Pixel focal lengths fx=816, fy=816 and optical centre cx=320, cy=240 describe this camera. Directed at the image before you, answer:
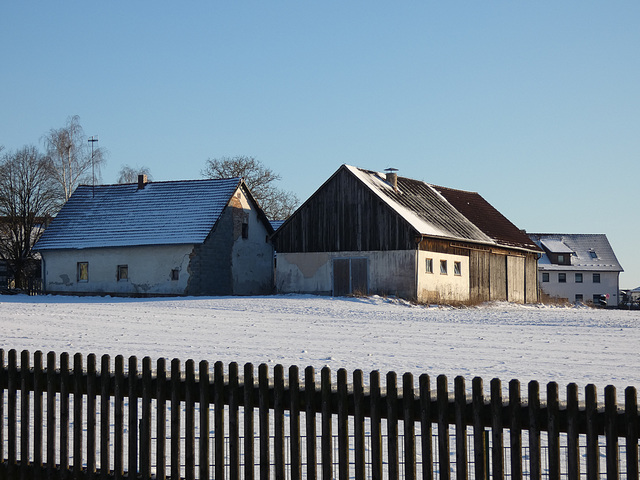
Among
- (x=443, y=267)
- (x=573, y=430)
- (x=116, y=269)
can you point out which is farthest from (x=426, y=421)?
(x=116, y=269)

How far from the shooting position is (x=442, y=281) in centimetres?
3816

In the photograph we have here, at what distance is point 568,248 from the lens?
8294cm

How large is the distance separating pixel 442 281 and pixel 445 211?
596cm

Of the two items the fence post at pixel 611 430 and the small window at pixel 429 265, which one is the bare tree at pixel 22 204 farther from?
the fence post at pixel 611 430

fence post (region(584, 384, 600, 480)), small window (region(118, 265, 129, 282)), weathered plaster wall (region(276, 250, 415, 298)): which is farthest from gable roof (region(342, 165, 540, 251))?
fence post (region(584, 384, 600, 480))

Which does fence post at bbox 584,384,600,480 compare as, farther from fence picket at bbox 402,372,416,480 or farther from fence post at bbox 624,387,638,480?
fence picket at bbox 402,372,416,480

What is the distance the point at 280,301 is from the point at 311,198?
794 cm

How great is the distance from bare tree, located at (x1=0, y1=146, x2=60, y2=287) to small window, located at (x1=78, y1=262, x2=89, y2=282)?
12965mm

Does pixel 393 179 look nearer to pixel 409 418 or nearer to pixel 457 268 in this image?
pixel 457 268

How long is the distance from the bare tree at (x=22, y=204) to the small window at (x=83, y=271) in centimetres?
1296

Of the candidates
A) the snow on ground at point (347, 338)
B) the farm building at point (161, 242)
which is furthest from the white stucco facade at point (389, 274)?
the snow on ground at point (347, 338)

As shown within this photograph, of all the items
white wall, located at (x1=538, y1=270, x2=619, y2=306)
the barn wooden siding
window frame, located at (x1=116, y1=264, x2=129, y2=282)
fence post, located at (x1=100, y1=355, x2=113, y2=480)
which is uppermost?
the barn wooden siding

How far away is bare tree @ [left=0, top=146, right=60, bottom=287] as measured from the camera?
53.1 metres

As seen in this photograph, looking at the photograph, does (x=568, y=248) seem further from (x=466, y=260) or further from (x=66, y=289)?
(x=66, y=289)
